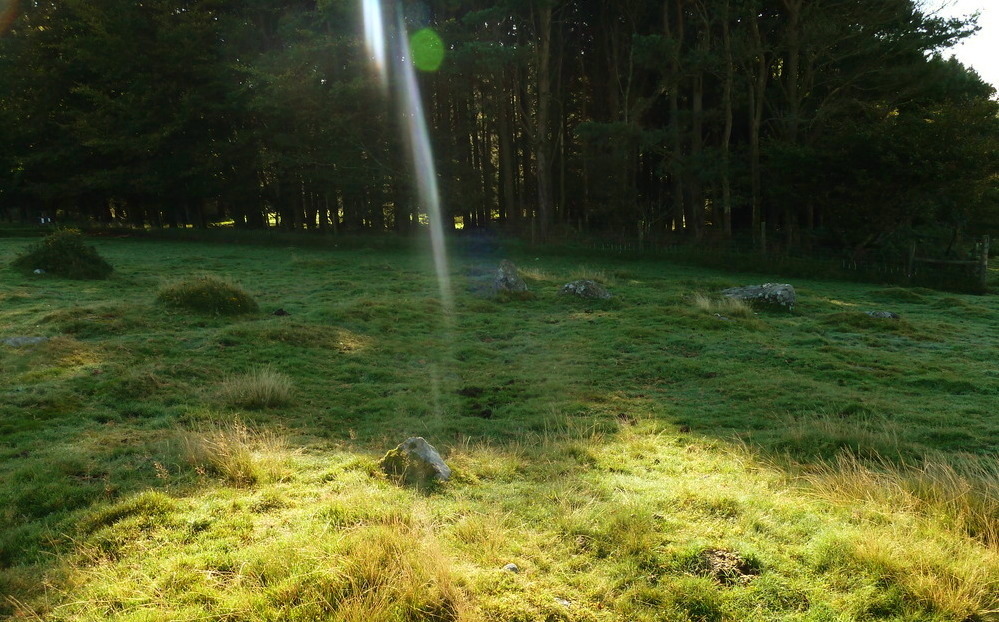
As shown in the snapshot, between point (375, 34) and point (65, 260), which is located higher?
point (375, 34)

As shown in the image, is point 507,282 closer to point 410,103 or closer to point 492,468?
point 492,468

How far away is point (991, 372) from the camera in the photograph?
10.4 metres

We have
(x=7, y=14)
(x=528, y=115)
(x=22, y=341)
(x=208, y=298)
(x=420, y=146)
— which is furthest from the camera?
(x=7, y=14)

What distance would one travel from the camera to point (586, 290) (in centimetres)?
1744

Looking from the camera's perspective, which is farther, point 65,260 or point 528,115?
point 528,115

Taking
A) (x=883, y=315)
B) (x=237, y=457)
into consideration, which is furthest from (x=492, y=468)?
(x=883, y=315)

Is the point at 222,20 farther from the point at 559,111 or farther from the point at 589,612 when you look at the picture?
the point at 589,612

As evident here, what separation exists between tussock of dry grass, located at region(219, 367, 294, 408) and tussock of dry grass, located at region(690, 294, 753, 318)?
10.6m

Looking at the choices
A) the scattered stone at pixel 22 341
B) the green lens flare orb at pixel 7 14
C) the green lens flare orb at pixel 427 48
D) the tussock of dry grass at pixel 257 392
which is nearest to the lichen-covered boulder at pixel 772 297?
the tussock of dry grass at pixel 257 392

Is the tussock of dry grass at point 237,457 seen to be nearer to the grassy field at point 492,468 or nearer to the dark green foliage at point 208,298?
the grassy field at point 492,468

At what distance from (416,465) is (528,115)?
32.5 metres

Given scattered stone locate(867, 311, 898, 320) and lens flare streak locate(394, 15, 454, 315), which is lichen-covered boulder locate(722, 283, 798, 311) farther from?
lens flare streak locate(394, 15, 454, 315)

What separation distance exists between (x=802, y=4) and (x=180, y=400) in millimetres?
29805

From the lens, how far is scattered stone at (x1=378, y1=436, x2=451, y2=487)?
5.37 meters
